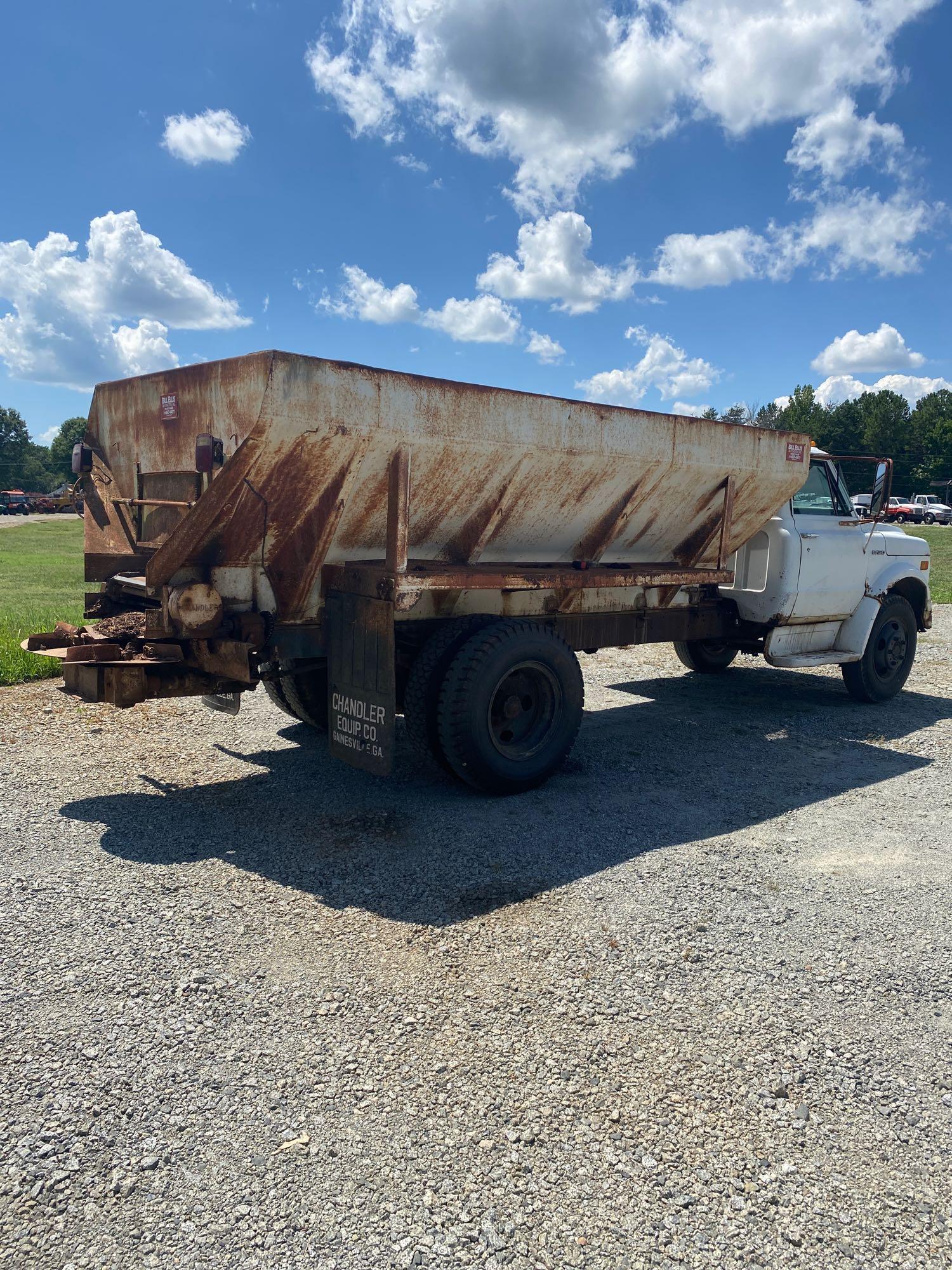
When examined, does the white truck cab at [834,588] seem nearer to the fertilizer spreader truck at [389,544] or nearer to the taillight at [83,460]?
the fertilizer spreader truck at [389,544]

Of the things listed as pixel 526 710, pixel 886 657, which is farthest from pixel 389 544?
pixel 886 657

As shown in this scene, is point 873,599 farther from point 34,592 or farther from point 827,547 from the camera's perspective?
point 34,592

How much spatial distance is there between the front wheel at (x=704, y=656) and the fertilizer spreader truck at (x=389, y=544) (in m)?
2.54

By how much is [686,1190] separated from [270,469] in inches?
146

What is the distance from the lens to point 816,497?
26.8 ft

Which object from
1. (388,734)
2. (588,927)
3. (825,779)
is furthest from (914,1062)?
(825,779)

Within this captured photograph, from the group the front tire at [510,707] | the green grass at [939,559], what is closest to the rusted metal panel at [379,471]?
the front tire at [510,707]

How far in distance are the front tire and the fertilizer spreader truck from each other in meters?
0.02

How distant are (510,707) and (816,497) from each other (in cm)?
412

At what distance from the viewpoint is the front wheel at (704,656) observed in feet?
32.2

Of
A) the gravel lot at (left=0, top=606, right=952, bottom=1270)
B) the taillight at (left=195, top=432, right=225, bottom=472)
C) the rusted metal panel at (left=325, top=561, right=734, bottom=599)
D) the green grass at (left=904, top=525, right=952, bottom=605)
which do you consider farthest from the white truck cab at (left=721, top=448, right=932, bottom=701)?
the taillight at (left=195, top=432, right=225, bottom=472)

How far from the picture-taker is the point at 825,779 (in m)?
6.27

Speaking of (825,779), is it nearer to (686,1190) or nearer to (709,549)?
(709,549)

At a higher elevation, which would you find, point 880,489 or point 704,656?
point 880,489
